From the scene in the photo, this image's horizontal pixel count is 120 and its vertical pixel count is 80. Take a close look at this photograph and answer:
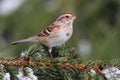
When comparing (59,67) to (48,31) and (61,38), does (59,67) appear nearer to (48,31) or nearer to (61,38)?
(61,38)

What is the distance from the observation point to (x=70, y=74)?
12.0 ft

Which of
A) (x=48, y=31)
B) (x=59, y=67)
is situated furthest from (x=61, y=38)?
(x=59, y=67)

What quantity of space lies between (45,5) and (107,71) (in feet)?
16.9

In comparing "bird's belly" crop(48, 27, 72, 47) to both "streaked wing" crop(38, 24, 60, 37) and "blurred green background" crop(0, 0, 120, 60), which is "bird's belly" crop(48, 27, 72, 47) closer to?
"streaked wing" crop(38, 24, 60, 37)

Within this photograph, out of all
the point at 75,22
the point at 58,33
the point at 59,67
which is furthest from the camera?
the point at 75,22

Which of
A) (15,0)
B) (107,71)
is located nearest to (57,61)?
(107,71)

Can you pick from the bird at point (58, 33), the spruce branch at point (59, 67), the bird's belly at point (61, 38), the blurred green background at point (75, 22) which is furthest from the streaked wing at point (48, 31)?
the blurred green background at point (75, 22)

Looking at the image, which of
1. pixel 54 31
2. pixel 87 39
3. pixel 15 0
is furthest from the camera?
pixel 15 0

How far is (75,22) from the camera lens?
836 cm

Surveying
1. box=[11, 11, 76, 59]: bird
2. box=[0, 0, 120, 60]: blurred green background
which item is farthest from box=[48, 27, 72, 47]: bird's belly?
box=[0, 0, 120, 60]: blurred green background

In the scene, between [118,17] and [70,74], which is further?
[118,17]

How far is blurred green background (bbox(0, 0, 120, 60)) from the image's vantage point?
26.5 feet

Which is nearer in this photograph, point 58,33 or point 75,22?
point 58,33

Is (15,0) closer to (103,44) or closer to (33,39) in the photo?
(103,44)
